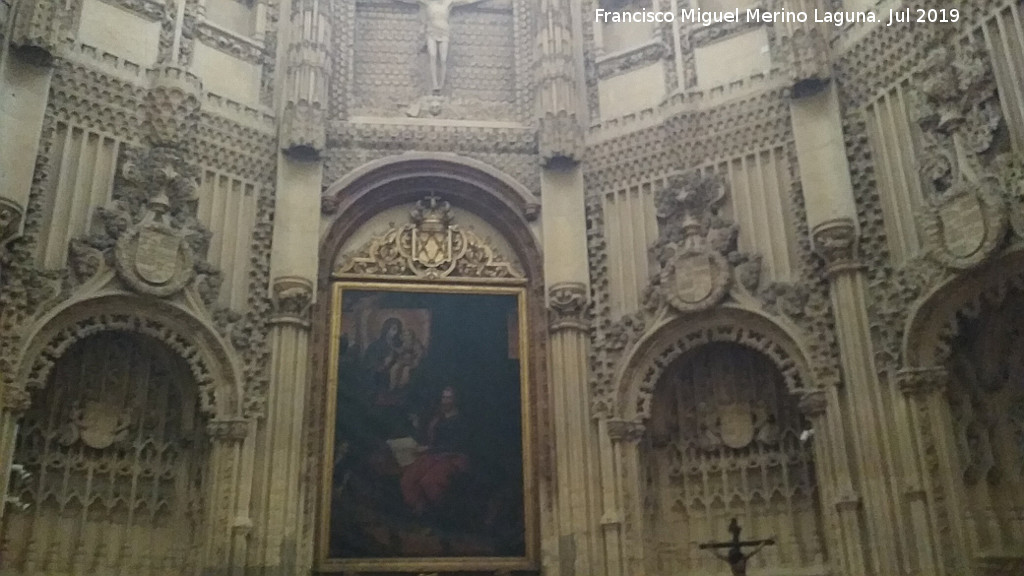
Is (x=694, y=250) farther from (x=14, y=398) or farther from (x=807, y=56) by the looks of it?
(x=14, y=398)

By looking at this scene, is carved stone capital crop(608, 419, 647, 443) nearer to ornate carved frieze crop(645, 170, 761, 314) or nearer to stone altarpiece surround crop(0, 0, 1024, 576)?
stone altarpiece surround crop(0, 0, 1024, 576)

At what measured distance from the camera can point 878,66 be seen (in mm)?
10516

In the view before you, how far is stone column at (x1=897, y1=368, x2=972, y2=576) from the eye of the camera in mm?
8797

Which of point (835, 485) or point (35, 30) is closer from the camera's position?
point (835, 485)

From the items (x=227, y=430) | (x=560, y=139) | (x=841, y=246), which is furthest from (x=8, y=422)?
(x=841, y=246)

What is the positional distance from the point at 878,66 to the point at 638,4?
4.07 m

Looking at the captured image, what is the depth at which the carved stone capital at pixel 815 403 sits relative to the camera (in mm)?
10047

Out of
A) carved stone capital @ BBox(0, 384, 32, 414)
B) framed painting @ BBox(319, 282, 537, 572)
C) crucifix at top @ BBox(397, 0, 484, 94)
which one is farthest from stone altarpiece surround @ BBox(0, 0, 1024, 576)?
crucifix at top @ BBox(397, 0, 484, 94)

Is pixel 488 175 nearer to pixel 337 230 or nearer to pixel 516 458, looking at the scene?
pixel 337 230

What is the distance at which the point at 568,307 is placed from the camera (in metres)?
11.6

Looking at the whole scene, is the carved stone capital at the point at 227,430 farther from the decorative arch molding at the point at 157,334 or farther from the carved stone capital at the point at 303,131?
the carved stone capital at the point at 303,131

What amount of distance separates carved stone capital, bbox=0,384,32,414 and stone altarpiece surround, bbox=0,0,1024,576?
0.02 m

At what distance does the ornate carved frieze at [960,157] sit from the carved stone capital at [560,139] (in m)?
4.33

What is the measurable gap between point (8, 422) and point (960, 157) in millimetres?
10191
